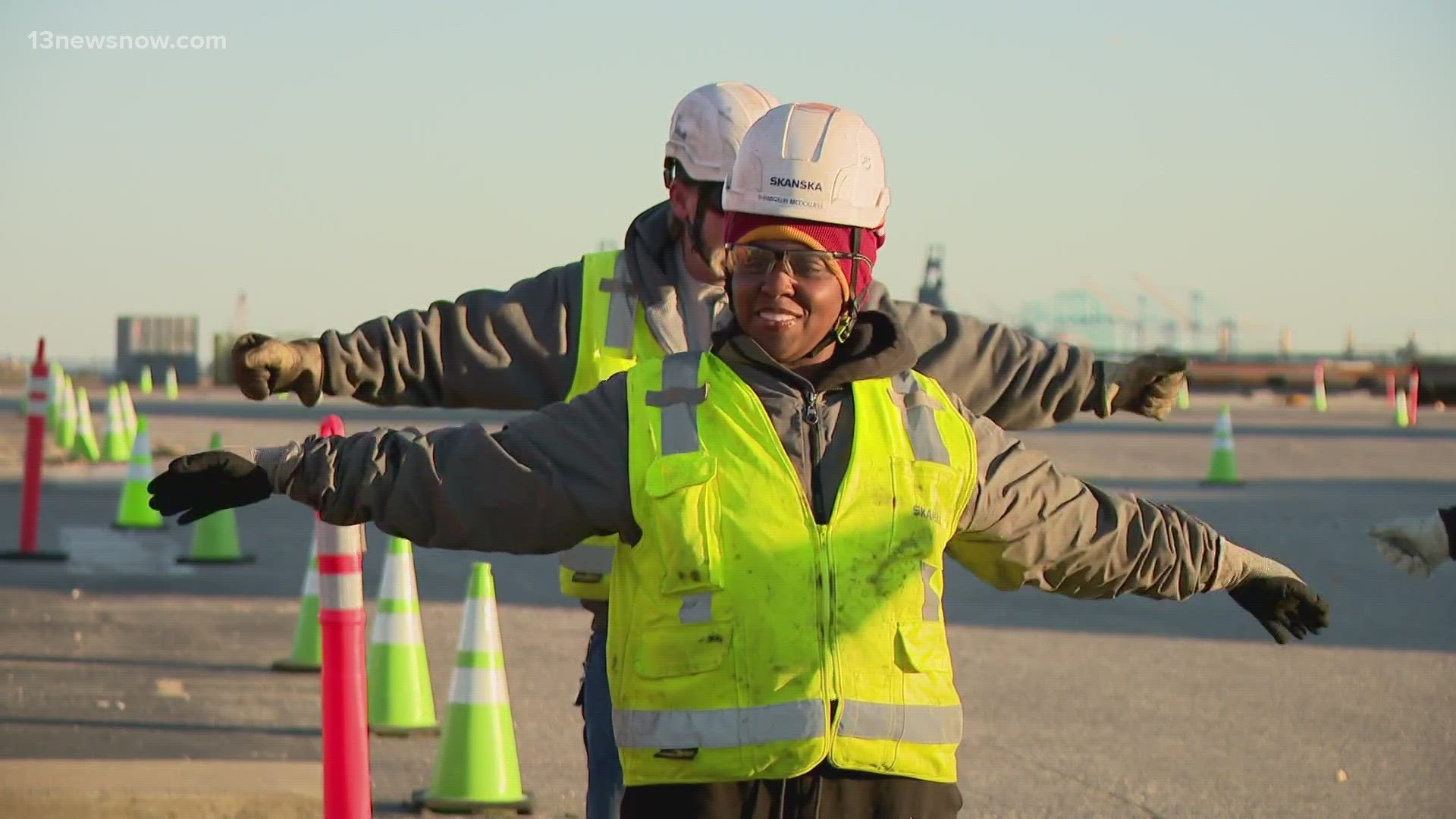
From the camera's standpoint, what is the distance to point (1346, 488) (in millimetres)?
23719

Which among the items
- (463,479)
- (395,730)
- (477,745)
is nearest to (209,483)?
(463,479)

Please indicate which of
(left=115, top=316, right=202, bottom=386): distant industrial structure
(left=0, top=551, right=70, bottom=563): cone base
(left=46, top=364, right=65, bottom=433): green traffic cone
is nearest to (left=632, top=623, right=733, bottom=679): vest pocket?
(left=0, top=551, right=70, bottom=563): cone base

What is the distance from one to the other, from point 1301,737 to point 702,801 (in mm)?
6227

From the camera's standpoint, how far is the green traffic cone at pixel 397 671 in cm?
948

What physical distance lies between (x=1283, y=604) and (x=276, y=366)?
2.24 metres

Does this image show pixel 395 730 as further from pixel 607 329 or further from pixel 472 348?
pixel 607 329

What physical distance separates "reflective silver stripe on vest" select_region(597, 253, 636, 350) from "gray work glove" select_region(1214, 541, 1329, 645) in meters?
1.53

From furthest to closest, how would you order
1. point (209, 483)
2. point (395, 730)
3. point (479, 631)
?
point (395, 730)
point (479, 631)
point (209, 483)

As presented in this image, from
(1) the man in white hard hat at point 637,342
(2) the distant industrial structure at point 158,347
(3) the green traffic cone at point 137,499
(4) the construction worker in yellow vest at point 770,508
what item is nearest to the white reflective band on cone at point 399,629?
(1) the man in white hard hat at point 637,342

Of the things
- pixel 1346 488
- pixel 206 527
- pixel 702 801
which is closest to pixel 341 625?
pixel 702 801

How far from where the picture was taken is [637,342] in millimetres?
5449

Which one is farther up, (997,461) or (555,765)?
(997,461)

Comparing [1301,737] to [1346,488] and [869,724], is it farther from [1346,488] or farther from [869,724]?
[1346,488]

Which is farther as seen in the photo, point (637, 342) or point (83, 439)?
point (83, 439)
